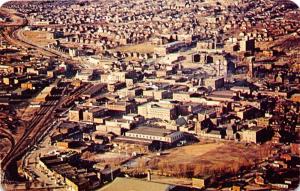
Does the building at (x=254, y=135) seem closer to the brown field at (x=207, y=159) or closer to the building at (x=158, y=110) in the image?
the brown field at (x=207, y=159)

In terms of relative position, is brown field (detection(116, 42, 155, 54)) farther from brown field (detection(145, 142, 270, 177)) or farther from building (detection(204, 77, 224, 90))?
brown field (detection(145, 142, 270, 177))

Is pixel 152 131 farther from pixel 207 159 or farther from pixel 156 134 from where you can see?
pixel 207 159

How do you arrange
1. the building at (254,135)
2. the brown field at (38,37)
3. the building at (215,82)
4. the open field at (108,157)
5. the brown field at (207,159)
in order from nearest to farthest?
the brown field at (207,159), the open field at (108,157), the building at (254,135), the building at (215,82), the brown field at (38,37)

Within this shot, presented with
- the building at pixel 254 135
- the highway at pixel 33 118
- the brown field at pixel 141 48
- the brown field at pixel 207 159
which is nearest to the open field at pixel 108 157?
the brown field at pixel 207 159

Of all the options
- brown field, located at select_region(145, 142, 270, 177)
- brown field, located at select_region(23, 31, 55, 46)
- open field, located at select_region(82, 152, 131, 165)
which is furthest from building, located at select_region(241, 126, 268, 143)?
brown field, located at select_region(23, 31, 55, 46)

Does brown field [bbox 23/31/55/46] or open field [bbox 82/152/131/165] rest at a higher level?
brown field [bbox 23/31/55/46]

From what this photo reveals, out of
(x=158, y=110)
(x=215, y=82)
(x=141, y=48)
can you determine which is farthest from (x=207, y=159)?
(x=141, y=48)
